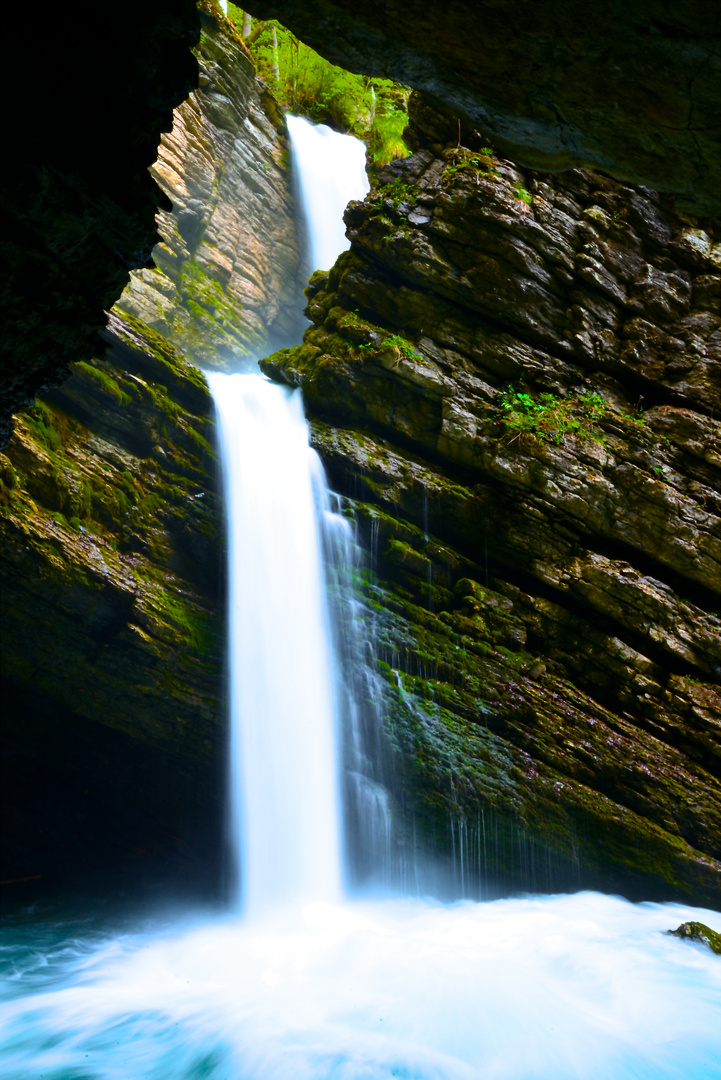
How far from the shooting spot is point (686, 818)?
26.2 ft

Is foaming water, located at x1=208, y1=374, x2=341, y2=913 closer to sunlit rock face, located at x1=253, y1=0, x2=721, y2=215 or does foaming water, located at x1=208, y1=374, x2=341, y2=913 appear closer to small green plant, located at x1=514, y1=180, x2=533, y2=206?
small green plant, located at x1=514, y1=180, x2=533, y2=206

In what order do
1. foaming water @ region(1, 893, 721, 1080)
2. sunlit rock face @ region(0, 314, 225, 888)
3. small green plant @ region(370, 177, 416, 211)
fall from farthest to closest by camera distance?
1. small green plant @ region(370, 177, 416, 211)
2. sunlit rock face @ region(0, 314, 225, 888)
3. foaming water @ region(1, 893, 721, 1080)

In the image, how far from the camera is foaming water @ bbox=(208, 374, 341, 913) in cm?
784

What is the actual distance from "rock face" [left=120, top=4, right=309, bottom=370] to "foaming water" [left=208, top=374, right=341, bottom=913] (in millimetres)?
6506

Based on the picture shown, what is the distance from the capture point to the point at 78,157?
8.92ft

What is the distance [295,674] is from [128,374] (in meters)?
4.94

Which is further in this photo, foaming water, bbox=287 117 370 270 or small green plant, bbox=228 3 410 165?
small green plant, bbox=228 3 410 165

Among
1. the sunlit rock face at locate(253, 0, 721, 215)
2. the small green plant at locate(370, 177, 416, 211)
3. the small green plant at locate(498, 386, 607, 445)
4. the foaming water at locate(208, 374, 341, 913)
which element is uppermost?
the small green plant at locate(370, 177, 416, 211)

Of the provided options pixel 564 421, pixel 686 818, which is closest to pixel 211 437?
pixel 564 421

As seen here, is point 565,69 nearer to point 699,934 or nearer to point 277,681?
point 277,681

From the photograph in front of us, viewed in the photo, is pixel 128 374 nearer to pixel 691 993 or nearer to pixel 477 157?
pixel 477 157

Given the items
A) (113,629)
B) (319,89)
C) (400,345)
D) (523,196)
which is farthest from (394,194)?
(319,89)

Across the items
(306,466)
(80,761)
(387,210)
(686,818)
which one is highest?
(387,210)

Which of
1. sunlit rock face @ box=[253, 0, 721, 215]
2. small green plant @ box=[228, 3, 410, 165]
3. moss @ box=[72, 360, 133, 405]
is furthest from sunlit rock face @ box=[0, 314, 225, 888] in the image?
small green plant @ box=[228, 3, 410, 165]
